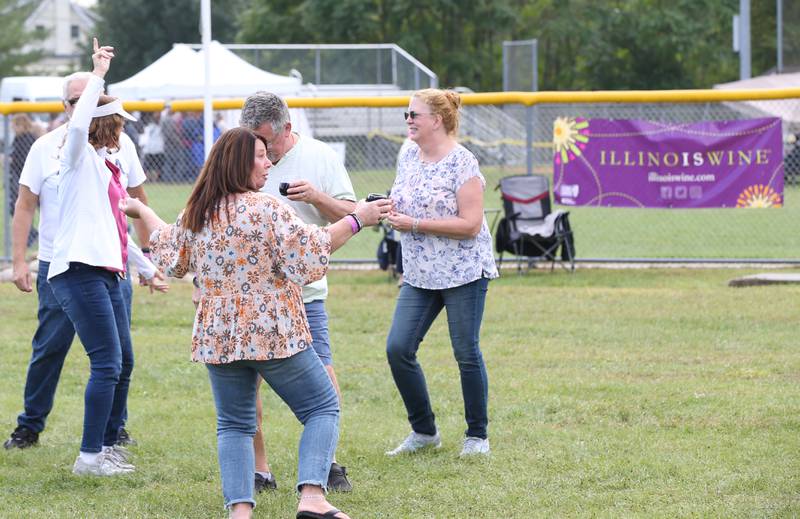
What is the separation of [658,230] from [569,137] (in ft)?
13.6

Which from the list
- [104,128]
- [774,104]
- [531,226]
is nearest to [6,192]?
[531,226]

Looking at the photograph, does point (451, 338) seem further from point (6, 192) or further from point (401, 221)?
point (6, 192)

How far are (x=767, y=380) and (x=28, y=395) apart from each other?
439 centimetres

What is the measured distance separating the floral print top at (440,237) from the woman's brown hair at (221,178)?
4.98 ft

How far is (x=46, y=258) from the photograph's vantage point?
20.3ft

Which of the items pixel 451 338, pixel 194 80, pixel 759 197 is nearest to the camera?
pixel 451 338

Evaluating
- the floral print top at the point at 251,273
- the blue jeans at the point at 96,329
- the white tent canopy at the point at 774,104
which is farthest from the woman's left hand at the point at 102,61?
the white tent canopy at the point at 774,104

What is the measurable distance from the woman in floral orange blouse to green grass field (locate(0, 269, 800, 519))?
592mm

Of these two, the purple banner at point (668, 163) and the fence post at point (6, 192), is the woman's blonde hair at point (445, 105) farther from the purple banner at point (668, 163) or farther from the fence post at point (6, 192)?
the fence post at point (6, 192)

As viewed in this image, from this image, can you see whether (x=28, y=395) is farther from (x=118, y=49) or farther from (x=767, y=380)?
(x=118, y=49)

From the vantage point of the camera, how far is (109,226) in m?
5.88

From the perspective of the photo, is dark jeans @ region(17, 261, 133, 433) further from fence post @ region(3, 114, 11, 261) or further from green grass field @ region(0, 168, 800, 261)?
green grass field @ region(0, 168, 800, 261)

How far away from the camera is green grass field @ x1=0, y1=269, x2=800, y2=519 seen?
552cm

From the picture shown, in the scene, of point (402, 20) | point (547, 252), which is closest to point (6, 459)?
point (547, 252)
